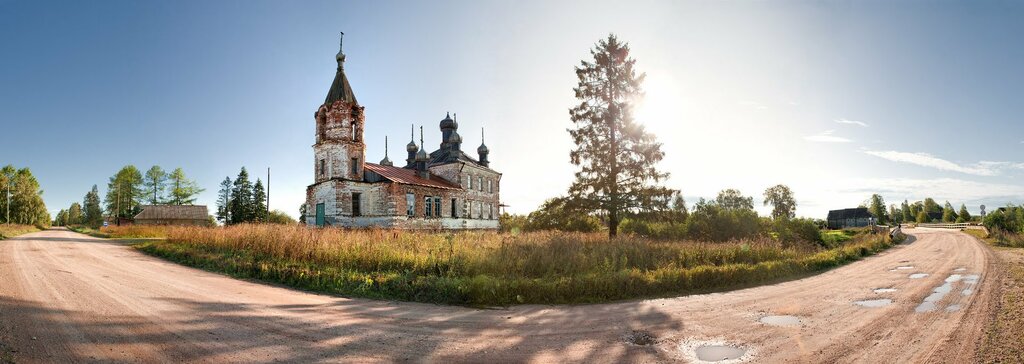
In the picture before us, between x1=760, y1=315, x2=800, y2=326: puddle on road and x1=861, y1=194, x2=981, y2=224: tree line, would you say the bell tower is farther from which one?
x1=861, y1=194, x2=981, y2=224: tree line

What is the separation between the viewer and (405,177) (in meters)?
33.7

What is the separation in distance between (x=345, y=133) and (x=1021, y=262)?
108ft

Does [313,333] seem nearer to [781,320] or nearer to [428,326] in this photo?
[428,326]

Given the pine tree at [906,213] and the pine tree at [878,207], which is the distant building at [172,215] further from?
the pine tree at [906,213]

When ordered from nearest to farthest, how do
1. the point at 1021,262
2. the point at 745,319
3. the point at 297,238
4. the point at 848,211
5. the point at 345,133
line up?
1. the point at 745,319
2. the point at 297,238
3. the point at 1021,262
4. the point at 345,133
5. the point at 848,211

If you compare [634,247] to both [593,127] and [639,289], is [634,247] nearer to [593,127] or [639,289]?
[639,289]

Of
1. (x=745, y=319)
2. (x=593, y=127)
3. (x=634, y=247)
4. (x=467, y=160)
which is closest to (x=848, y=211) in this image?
(x=467, y=160)

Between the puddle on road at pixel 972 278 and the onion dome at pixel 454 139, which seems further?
the onion dome at pixel 454 139

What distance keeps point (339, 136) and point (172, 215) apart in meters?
39.6

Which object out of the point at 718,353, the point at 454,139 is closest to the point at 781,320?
the point at 718,353

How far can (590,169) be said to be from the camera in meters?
21.8

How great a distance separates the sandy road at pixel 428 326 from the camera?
4.90m

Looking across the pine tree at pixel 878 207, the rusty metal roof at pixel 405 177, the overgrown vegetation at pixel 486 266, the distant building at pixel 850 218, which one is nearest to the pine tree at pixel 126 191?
the rusty metal roof at pixel 405 177

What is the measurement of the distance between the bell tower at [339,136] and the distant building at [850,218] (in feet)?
292
